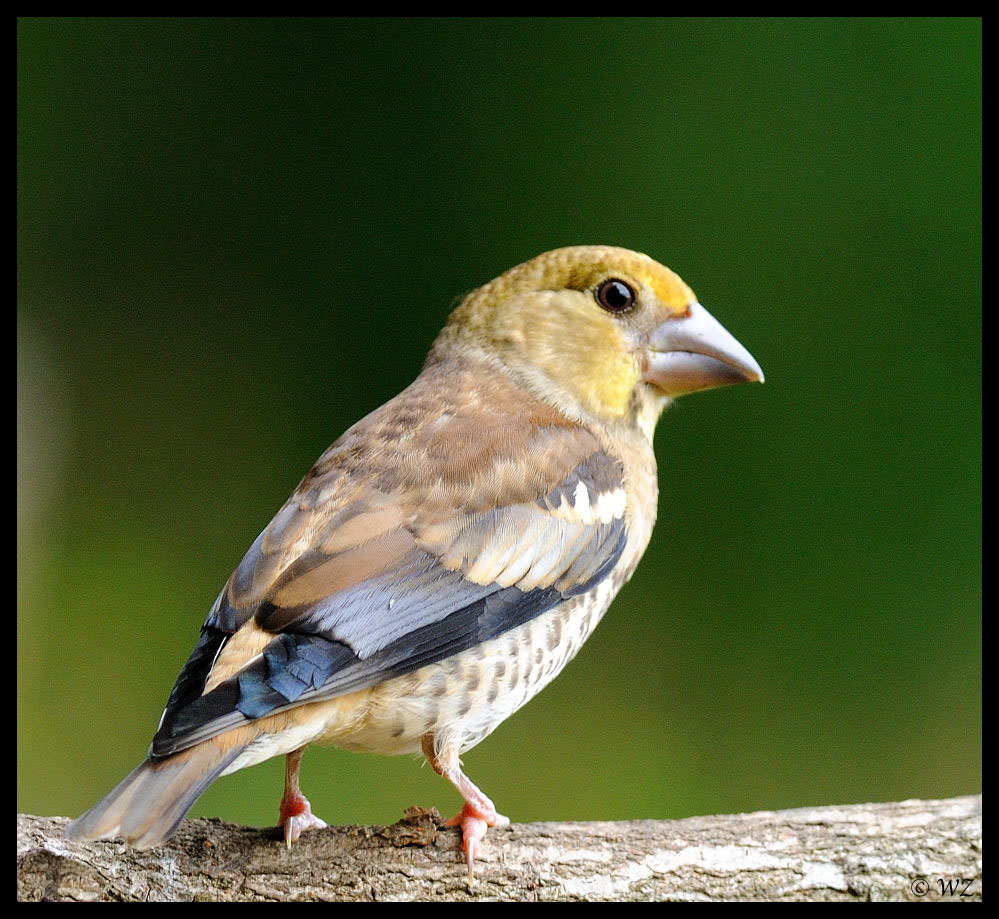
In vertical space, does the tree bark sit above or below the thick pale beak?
below

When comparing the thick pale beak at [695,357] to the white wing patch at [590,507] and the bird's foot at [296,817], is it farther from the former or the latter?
the bird's foot at [296,817]

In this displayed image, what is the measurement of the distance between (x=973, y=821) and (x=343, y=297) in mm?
2994

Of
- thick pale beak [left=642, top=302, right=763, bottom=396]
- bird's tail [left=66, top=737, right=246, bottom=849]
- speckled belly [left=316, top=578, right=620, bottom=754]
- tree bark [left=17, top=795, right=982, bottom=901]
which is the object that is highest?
thick pale beak [left=642, top=302, right=763, bottom=396]

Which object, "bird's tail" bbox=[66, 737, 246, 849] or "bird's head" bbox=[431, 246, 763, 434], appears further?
"bird's head" bbox=[431, 246, 763, 434]

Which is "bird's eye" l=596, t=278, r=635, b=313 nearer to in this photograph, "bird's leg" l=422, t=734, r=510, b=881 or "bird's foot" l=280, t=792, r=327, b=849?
"bird's leg" l=422, t=734, r=510, b=881


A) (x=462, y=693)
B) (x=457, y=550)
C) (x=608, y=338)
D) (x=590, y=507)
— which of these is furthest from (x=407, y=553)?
(x=608, y=338)

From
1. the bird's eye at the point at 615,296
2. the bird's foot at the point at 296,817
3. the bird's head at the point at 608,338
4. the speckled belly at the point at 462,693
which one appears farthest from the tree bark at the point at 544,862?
the bird's eye at the point at 615,296

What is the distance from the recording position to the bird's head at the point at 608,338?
3160 mm

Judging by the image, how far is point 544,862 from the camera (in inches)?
104

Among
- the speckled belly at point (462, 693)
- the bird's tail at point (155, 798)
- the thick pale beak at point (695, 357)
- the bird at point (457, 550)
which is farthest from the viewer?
the thick pale beak at point (695, 357)

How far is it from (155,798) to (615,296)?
171 cm

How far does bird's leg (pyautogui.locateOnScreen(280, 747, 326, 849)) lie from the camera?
8.78 ft

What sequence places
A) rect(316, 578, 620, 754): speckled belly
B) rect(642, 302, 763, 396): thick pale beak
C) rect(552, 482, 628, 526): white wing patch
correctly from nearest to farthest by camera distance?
rect(316, 578, 620, 754): speckled belly, rect(552, 482, 628, 526): white wing patch, rect(642, 302, 763, 396): thick pale beak

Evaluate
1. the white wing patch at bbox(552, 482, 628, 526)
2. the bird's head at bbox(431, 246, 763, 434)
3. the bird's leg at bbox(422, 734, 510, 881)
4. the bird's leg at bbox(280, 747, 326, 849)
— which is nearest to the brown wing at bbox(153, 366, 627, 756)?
the white wing patch at bbox(552, 482, 628, 526)
